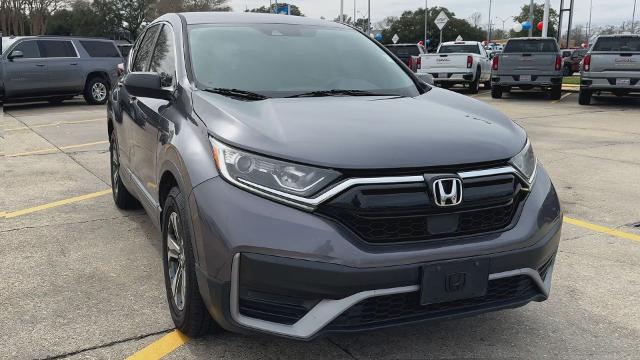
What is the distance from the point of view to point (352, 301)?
2377mm

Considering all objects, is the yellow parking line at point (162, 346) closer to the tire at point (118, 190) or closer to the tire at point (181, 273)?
the tire at point (181, 273)

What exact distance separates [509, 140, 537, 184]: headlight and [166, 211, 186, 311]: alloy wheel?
161 centimetres

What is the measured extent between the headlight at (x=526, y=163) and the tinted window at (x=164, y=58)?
199cm

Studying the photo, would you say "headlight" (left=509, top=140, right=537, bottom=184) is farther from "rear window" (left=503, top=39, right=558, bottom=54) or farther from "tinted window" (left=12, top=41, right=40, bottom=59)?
"rear window" (left=503, top=39, right=558, bottom=54)

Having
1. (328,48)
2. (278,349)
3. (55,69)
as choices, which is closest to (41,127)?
(55,69)

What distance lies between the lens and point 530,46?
17812 millimetres

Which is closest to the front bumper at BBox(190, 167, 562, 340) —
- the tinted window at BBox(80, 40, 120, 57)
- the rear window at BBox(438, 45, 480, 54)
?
the tinted window at BBox(80, 40, 120, 57)

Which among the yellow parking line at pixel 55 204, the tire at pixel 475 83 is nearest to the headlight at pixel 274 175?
the yellow parking line at pixel 55 204

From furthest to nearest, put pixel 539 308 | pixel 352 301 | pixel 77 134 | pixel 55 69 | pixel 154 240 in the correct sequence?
pixel 55 69, pixel 77 134, pixel 154 240, pixel 539 308, pixel 352 301

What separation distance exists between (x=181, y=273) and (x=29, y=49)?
48.2 feet

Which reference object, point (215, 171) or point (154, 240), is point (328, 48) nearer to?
point (215, 171)

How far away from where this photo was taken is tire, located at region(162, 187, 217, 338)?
2.79 metres

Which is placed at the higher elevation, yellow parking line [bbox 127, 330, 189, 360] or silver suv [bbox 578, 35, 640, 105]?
silver suv [bbox 578, 35, 640, 105]

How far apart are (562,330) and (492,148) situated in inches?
47.2
